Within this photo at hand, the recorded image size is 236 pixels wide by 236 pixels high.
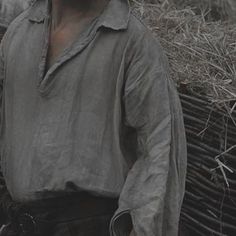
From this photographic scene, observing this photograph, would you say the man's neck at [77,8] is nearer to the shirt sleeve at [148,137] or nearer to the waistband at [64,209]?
the shirt sleeve at [148,137]

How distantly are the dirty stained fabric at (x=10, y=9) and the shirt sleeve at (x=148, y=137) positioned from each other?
979 millimetres

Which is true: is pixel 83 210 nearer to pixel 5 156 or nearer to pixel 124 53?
pixel 5 156

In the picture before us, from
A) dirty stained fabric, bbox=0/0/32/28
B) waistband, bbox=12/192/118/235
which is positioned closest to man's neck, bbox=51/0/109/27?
waistband, bbox=12/192/118/235

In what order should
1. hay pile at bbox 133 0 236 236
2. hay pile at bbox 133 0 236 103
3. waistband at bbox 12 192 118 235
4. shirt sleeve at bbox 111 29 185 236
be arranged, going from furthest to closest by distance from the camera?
hay pile at bbox 133 0 236 103 → hay pile at bbox 133 0 236 236 → waistband at bbox 12 192 118 235 → shirt sleeve at bbox 111 29 185 236

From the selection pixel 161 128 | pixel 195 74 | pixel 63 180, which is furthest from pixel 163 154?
pixel 195 74

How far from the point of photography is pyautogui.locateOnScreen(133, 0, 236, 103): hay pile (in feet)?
10.1

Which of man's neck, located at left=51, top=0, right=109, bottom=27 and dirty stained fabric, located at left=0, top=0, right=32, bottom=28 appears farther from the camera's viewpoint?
dirty stained fabric, located at left=0, top=0, right=32, bottom=28

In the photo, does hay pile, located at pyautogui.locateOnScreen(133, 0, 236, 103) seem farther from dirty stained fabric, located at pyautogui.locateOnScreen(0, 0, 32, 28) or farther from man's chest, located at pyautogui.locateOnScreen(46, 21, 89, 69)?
man's chest, located at pyautogui.locateOnScreen(46, 21, 89, 69)

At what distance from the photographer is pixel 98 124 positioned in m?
2.18

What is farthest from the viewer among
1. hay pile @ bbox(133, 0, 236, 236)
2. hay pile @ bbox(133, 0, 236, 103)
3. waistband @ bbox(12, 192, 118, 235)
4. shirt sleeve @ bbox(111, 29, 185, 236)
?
hay pile @ bbox(133, 0, 236, 103)

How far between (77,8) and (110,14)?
9 centimetres

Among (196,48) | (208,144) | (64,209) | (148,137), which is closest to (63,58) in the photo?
(148,137)

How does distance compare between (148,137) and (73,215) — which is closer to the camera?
(148,137)

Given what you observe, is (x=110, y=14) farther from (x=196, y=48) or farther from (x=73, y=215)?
(x=196, y=48)
